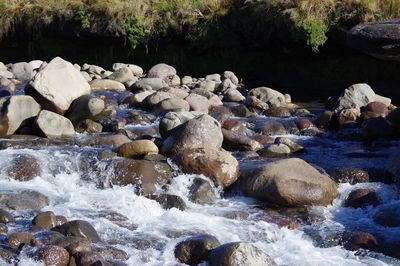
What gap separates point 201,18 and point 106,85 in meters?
4.21

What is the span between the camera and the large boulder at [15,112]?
34.6ft

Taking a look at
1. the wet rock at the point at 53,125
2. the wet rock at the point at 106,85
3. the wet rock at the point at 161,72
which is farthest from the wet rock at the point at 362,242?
the wet rock at the point at 161,72

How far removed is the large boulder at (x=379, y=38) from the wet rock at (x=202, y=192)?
6588 mm

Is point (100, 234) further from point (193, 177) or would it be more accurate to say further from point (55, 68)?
point (55, 68)

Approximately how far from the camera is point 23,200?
7.66m

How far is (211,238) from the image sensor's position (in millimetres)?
6594

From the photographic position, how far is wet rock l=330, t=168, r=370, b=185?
9180 millimetres

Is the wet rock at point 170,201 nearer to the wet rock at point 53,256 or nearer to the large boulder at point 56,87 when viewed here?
the wet rock at point 53,256

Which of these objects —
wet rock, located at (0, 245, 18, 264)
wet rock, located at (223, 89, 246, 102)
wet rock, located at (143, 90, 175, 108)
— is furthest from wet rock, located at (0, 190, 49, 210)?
wet rock, located at (223, 89, 246, 102)

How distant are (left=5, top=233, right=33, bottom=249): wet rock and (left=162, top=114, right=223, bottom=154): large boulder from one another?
11.0 feet

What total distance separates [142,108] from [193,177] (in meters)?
5.13

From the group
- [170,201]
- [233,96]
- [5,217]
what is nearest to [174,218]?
[170,201]

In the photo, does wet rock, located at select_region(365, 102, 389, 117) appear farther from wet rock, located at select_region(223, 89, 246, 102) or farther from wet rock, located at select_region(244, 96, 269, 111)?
wet rock, located at select_region(223, 89, 246, 102)

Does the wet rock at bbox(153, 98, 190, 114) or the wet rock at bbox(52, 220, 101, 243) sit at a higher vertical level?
the wet rock at bbox(52, 220, 101, 243)
